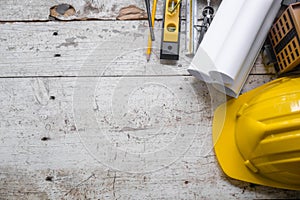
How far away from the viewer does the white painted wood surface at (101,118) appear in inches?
29.3

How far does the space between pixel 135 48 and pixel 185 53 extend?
0.39 ft

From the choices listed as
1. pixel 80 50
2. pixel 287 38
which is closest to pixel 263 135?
pixel 287 38

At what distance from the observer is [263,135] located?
0.65 meters

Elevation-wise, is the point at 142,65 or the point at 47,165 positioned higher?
the point at 142,65

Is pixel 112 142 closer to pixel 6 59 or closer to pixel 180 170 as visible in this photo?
pixel 180 170

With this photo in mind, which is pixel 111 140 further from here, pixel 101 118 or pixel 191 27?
pixel 191 27

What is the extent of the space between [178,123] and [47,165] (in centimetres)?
31

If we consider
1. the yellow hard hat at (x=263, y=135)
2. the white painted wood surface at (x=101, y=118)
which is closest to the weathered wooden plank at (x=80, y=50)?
the white painted wood surface at (x=101, y=118)

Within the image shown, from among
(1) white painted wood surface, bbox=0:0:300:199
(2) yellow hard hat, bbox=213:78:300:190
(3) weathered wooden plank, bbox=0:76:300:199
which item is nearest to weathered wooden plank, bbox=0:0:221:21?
(1) white painted wood surface, bbox=0:0:300:199

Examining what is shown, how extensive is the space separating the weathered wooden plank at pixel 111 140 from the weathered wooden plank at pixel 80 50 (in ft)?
0.08

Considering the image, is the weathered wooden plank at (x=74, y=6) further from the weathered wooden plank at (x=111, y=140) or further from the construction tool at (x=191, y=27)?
the weathered wooden plank at (x=111, y=140)

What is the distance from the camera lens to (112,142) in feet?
2.50

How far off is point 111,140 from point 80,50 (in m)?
0.23

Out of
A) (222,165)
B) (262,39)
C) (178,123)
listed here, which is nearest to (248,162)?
(222,165)
